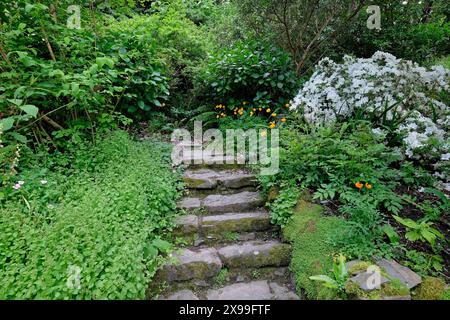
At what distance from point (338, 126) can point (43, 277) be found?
12.9ft

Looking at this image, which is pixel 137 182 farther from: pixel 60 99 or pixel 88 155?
pixel 60 99

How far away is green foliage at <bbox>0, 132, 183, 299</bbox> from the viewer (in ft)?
6.70

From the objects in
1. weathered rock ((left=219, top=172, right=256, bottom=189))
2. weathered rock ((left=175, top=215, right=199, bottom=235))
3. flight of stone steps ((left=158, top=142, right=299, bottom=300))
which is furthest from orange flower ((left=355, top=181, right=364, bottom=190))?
weathered rock ((left=175, top=215, right=199, bottom=235))

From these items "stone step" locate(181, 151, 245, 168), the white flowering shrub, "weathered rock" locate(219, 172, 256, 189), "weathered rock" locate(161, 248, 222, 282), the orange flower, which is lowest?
"weathered rock" locate(161, 248, 222, 282)

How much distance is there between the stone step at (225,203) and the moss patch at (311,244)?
580mm

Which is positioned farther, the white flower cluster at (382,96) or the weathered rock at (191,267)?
the white flower cluster at (382,96)

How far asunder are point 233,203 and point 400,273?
5.80 ft

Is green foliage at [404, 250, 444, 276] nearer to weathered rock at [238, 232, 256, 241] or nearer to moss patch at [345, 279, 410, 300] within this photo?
moss patch at [345, 279, 410, 300]

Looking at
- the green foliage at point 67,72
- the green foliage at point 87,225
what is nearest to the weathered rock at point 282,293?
the green foliage at point 87,225

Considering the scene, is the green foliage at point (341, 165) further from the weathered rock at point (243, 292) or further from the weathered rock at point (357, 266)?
the weathered rock at point (243, 292)

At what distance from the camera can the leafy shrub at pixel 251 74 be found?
18.3ft

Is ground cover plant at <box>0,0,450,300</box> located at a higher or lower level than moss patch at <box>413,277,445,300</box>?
higher

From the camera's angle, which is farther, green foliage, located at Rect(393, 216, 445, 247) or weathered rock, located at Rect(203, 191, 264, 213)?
weathered rock, located at Rect(203, 191, 264, 213)

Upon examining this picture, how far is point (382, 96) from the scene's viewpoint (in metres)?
4.31
